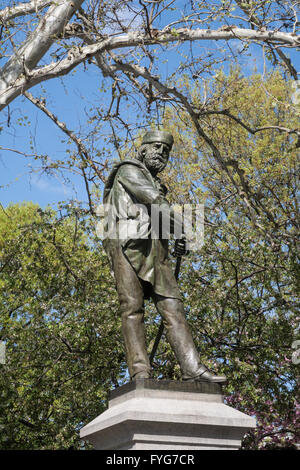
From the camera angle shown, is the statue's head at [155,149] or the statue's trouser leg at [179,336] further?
the statue's head at [155,149]

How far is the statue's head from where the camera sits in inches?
241

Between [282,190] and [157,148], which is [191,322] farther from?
[157,148]

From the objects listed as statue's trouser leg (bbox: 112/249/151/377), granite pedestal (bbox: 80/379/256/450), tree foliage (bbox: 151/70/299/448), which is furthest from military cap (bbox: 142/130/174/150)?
tree foliage (bbox: 151/70/299/448)

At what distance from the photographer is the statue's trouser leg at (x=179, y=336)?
5422 mm

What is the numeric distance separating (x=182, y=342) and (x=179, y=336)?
0.19 ft

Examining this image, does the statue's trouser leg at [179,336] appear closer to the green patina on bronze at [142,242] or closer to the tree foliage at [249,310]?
the green patina on bronze at [142,242]

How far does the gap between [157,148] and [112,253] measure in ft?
3.59

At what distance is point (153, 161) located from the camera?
20.1ft

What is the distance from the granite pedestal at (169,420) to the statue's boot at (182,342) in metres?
Result: 0.10

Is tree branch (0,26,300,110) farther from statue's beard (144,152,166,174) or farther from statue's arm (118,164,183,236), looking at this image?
statue's arm (118,164,183,236)

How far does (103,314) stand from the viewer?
12.3 meters

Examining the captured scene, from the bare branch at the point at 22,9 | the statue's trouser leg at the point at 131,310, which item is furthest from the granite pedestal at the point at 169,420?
the bare branch at the point at 22,9

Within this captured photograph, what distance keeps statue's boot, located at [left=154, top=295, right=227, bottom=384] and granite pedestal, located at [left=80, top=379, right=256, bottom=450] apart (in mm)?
101
